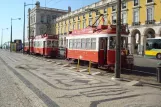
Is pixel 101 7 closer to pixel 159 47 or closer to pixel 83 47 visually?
pixel 159 47

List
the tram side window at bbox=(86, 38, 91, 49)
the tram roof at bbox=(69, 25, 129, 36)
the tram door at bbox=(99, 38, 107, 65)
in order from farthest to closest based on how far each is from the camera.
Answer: the tram side window at bbox=(86, 38, 91, 49) < the tram door at bbox=(99, 38, 107, 65) < the tram roof at bbox=(69, 25, 129, 36)

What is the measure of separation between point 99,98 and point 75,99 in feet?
2.88

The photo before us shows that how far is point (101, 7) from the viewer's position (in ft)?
233

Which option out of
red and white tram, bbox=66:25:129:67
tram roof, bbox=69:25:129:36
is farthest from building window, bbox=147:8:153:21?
tram roof, bbox=69:25:129:36

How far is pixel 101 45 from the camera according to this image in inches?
859

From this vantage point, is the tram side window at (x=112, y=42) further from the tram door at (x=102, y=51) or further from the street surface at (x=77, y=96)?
the street surface at (x=77, y=96)

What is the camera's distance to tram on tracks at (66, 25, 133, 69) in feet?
67.0

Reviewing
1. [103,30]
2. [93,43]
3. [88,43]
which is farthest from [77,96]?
[88,43]

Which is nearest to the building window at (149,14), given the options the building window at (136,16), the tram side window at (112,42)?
the building window at (136,16)

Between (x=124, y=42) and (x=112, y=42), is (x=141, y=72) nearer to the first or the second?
(x=124, y=42)

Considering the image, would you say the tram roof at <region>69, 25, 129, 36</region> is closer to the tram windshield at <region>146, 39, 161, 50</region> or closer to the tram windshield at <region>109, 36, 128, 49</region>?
the tram windshield at <region>109, 36, 128, 49</region>

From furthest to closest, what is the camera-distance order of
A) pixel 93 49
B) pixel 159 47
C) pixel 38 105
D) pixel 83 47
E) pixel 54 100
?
pixel 159 47, pixel 83 47, pixel 93 49, pixel 54 100, pixel 38 105

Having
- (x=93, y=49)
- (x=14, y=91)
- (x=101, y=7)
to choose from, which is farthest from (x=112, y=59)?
(x=101, y=7)

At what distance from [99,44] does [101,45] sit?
0.53 feet
